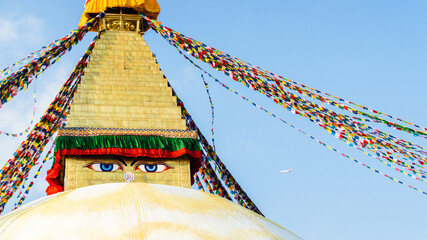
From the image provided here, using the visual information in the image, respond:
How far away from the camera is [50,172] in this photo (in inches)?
365

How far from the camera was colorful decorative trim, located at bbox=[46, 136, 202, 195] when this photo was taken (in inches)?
344

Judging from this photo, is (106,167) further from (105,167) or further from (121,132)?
(121,132)

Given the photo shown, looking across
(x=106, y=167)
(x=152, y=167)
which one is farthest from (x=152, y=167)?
(x=106, y=167)

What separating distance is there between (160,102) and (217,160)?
6.13 feet

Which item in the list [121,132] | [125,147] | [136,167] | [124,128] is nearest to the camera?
[125,147]

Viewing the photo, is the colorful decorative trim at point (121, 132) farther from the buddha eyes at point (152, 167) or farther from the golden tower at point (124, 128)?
the buddha eyes at point (152, 167)

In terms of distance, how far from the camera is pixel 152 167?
9000mm

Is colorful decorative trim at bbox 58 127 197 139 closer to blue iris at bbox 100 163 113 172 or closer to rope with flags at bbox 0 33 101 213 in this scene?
blue iris at bbox 100 163 113 172

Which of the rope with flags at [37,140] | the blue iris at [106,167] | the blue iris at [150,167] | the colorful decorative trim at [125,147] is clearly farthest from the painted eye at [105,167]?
the rope with flags at [37,140]

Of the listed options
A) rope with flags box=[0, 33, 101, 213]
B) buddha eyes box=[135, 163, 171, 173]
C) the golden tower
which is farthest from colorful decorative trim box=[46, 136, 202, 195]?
rope with flags box=[0, 33, 101, 213]

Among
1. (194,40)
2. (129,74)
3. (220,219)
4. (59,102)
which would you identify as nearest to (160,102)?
(129,74)

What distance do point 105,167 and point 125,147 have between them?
1.31 ft

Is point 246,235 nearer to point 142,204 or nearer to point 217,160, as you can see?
point 142,204

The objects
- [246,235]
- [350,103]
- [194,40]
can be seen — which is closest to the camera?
[246,235]
